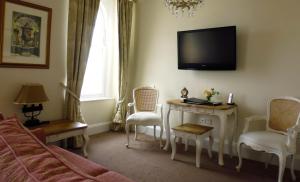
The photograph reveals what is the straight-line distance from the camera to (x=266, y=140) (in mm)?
2723

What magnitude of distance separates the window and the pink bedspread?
325cm

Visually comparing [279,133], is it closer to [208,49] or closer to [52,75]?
[208,49]

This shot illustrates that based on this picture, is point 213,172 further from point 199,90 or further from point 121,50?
point 121,50

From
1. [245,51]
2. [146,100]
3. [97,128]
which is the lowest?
[97,128]

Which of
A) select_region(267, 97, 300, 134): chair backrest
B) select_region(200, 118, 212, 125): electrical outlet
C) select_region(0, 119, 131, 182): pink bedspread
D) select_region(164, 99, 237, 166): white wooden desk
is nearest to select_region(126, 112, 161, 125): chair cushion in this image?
select_region(164, 99, 237, 166): white wooden desk

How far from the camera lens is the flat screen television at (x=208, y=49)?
3.49 meters

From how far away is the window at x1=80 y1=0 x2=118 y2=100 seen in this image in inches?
173

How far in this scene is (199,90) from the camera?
13.1ft

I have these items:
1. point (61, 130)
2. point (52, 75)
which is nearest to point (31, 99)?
point (61, 130)

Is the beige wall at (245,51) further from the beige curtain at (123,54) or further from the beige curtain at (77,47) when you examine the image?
the beige curtain at (77,47)

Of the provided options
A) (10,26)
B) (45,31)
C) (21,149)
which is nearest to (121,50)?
(45,31)

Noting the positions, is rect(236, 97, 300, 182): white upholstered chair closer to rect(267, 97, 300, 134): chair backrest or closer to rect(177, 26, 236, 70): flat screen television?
rect(267, 97, 300, 134): chair backrest

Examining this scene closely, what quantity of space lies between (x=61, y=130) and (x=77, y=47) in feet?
4.56

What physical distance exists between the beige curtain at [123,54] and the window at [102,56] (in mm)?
205
